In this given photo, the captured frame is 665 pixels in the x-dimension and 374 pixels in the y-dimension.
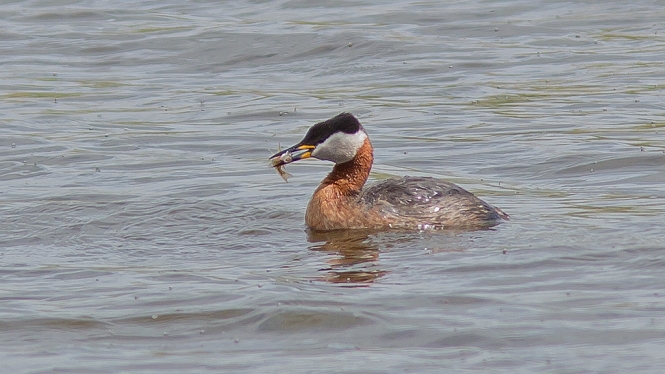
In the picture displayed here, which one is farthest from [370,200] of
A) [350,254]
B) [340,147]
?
[350,254]

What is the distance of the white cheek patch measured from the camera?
36.0 ft

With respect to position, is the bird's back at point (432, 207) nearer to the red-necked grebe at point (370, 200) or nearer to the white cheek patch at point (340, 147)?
the red-necked grebe at point (370, 200)

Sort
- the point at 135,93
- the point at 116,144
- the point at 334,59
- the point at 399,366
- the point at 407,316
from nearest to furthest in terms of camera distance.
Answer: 1. the point at 399,366
2. the point at 407,316
3. the point at 116,144
4. the point at 135,93
5. the point at 334,59

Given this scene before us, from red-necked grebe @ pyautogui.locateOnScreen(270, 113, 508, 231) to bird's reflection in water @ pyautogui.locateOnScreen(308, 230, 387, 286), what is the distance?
14 centimetres

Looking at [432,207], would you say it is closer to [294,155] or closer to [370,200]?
[370,200]

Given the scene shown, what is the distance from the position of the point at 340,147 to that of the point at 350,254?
4.27 feet

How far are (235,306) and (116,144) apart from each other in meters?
6.20

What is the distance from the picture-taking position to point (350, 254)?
1004cm

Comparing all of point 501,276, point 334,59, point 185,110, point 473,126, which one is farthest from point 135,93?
point 501,276

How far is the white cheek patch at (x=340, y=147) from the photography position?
11.0 meters

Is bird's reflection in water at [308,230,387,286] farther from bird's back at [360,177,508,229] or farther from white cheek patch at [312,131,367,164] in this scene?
white cheek patch at [312,131,367,164]

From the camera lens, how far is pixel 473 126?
1463 centimetres

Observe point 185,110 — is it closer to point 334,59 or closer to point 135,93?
point 135,93

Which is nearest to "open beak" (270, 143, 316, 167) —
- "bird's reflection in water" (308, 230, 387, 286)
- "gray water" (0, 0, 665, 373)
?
"gray water" (0, 0, 665, 373)
